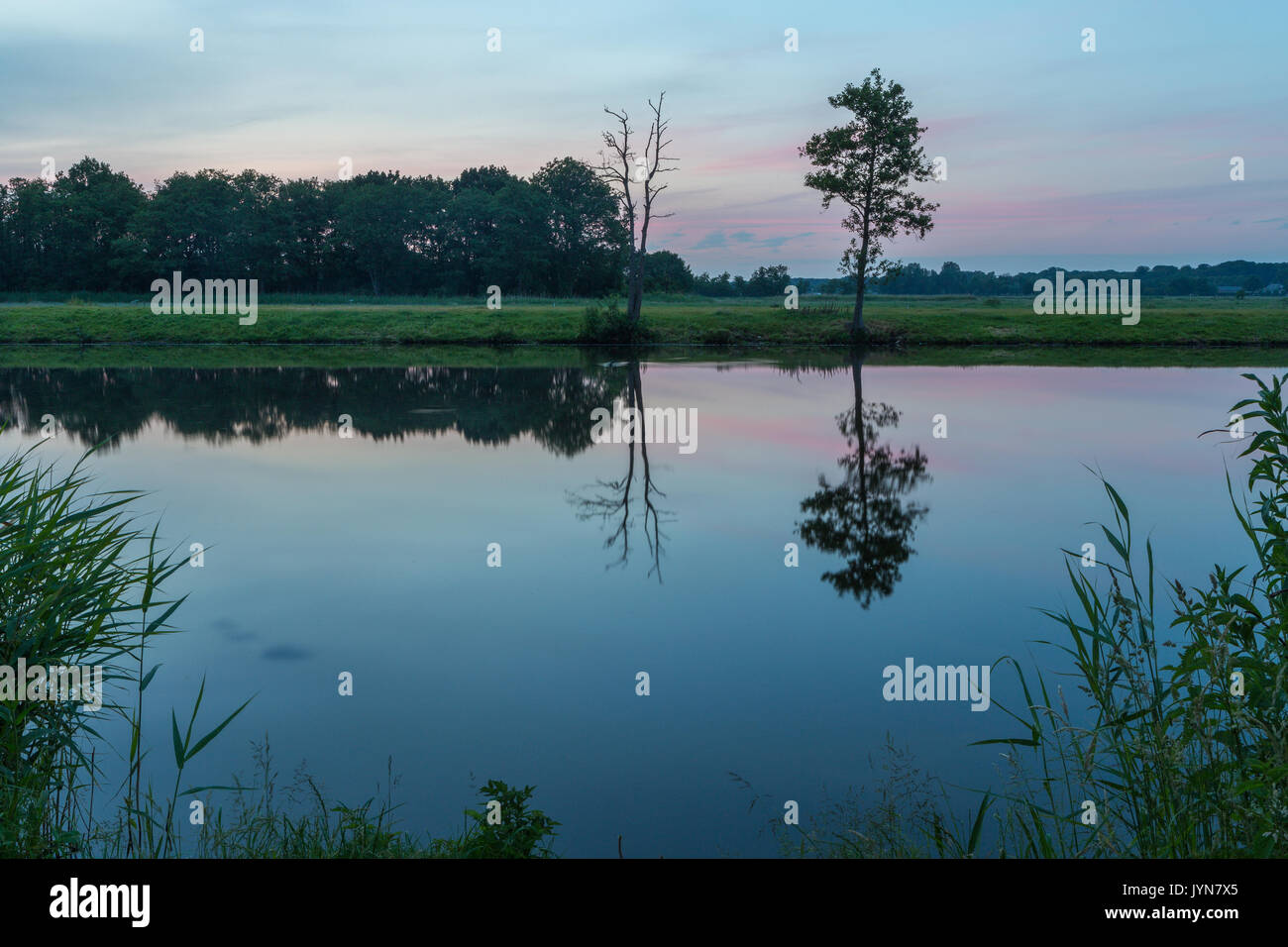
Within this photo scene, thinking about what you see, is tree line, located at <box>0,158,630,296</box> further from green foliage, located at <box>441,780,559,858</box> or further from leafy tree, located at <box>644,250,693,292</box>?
green foliage, located at <box>441,780,559,858</box>

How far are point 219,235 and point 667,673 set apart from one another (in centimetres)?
9193

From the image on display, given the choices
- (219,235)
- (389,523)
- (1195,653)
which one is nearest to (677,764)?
(1195,653)

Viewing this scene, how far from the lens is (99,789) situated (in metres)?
5.96

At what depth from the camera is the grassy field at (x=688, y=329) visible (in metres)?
51.2

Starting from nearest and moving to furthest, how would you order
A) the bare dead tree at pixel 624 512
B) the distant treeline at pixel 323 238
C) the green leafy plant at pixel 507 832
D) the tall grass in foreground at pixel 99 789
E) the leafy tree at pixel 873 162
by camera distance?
the green leafy plant at pixel 507 832
the tall grass in foreground at pixel 99 789
the bare dead tree at pixel 624 512
the leafy tree at pixel 873 162
the distant treeline at pixel 323 238

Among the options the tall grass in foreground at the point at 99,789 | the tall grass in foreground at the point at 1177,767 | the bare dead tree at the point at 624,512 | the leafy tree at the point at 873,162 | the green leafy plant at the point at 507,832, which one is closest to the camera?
the tall grass in foreground at the point at 1177,767

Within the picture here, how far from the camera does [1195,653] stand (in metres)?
4.68

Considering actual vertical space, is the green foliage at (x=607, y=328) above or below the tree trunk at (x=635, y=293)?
below

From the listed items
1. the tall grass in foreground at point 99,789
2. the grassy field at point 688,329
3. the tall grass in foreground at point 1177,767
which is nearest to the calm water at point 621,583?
the tall grass in foreground at point 99,789

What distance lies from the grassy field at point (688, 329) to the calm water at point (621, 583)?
2788 cm

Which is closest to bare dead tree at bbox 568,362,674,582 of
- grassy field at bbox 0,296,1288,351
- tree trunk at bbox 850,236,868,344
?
tree trunk at bbox 850,236,868,344

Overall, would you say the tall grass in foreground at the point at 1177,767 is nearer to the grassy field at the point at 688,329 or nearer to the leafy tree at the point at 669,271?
the grassy field at the point at 688,329

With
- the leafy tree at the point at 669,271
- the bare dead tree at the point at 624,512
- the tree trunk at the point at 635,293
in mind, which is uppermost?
the leafy tree at the point at 669,271
